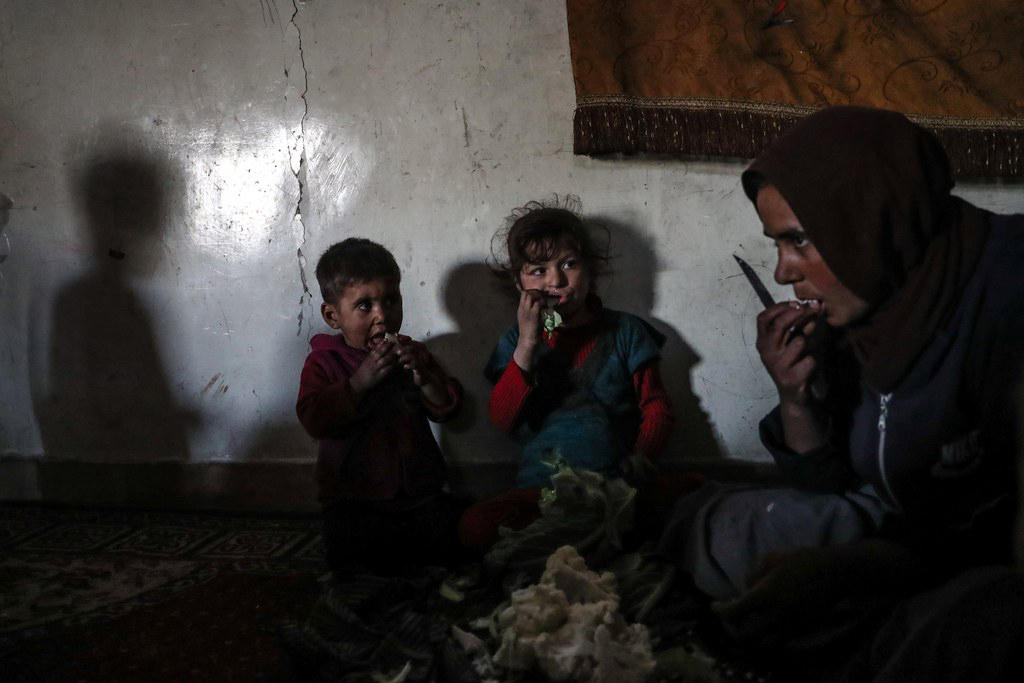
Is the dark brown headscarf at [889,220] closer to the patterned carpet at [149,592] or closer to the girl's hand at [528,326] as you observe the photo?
the girl's hand at [528,326]

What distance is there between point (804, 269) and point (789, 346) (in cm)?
16

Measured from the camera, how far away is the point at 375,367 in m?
1.94

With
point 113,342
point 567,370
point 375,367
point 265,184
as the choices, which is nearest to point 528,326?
point 567,370

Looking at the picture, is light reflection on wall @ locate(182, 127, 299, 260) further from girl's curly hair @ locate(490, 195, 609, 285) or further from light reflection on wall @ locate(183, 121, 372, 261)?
girl's curly hair @ locate(490, 195, 609, 285)

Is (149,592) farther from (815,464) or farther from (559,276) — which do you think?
(815,464)

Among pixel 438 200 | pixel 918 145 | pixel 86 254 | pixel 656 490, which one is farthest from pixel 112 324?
pixel 918 145

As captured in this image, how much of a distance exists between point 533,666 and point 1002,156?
1866 mm

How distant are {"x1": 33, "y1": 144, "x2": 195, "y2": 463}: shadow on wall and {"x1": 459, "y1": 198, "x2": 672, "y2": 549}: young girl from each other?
1.21 m

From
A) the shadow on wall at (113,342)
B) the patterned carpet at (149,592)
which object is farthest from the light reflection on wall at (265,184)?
the patterned carpet at (149,592)

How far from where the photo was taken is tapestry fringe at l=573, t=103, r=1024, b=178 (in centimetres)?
216

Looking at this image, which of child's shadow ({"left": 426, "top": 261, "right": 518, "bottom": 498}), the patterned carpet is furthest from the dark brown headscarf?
child's shadow ({"left": 426, "top": 261, "right": 518, "bottom": 498})

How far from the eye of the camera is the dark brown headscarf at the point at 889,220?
3.87 ft

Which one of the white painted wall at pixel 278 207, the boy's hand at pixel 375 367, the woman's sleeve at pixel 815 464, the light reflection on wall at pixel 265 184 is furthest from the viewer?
the light reflection on wall at pixel 265 184

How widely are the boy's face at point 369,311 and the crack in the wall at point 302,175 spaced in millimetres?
436
